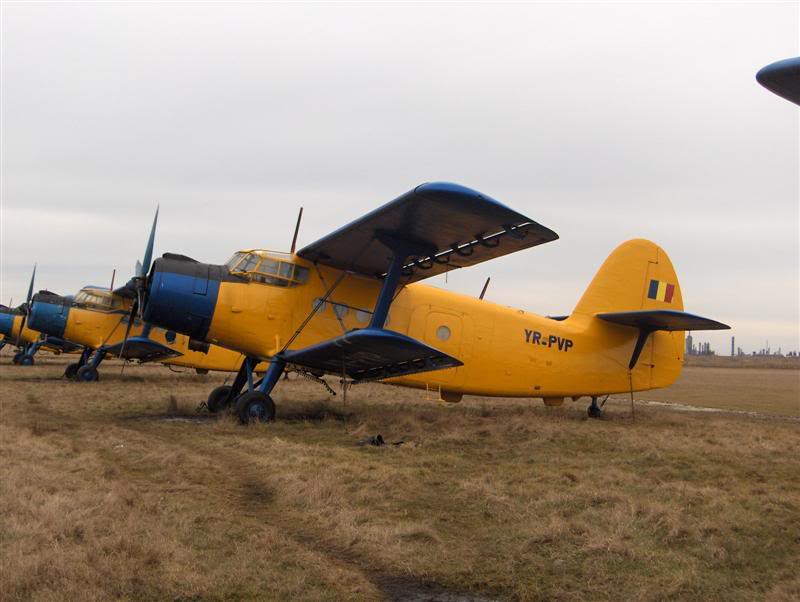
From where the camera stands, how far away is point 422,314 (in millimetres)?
13219

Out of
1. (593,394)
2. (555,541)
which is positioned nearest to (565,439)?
(593,394)

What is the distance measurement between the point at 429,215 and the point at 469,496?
4713mm

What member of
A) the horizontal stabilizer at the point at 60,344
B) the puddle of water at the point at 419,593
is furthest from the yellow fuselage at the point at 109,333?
the puddle of water at the point at 419,593

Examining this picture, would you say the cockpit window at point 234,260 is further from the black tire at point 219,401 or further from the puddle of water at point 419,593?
the puddle of water at point 419,593

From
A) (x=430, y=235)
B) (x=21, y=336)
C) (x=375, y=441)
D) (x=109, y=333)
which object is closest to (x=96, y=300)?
(x=109, y=333)

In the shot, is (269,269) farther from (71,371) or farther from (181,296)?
(71,371)

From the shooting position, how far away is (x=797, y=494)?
6.67 metres

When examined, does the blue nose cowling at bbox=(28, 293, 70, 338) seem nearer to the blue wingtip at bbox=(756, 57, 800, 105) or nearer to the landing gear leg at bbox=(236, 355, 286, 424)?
the landing gear leg at bbox=(236, 355, 286, 424)

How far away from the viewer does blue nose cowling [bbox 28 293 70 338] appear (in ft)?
75.5

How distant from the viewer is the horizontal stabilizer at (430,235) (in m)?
9.47

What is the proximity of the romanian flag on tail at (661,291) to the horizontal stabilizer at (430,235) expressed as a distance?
507cm

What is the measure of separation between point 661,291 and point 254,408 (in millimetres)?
9124

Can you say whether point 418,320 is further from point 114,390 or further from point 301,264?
point 114,390

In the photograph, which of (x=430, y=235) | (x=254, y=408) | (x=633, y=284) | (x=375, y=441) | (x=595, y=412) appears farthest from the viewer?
(x=633, y=284)
